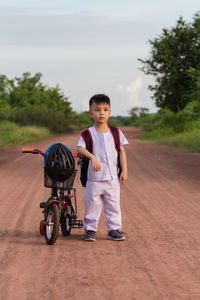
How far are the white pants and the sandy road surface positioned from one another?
238 millimetres

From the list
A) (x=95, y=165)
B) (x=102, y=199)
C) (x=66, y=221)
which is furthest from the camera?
(x=66, y=221)

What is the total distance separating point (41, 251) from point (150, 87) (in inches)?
1252

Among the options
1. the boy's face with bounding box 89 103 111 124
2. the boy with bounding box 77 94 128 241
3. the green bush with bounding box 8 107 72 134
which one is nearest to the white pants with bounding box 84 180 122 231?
the boy with bounding box 77 94 128 241

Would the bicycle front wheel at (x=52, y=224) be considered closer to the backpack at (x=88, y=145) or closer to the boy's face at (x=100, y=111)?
the backpack at (x=88, y=145)

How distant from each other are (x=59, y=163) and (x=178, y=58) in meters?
29.8

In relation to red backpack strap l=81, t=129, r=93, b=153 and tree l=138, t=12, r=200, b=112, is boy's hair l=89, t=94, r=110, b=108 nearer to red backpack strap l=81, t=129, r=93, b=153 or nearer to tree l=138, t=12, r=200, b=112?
red backpack strap l=81, t=129, r=93, b=153

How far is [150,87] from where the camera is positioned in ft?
119

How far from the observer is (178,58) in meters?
34.1

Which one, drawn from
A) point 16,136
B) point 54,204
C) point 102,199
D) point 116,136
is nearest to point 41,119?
point 16,136

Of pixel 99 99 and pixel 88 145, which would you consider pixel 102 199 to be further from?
pixel 99 99

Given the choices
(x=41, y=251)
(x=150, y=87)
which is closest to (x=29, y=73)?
(x=150, y=87)

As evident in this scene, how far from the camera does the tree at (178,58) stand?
3384 centimetres

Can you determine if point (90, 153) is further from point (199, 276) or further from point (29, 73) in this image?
point (29, 73)

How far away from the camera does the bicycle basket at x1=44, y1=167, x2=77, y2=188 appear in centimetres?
546
